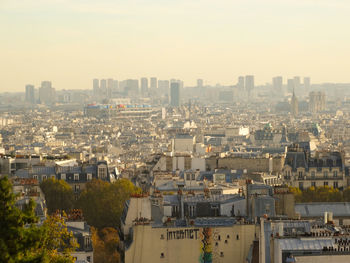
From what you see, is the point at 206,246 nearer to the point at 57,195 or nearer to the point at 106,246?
the point at 106,246

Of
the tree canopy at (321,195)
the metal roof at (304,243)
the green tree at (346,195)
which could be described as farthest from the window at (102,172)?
the metal roof at (304,243)

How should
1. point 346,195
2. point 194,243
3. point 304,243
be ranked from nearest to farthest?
1. point 304,243
2. point 194,243
3. point 346,195

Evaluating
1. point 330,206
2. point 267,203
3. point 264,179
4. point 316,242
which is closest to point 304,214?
point 330,206

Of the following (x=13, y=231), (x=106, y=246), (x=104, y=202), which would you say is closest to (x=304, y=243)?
(x=13, y=231)

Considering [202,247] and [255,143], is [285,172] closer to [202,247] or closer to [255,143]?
[202,247]

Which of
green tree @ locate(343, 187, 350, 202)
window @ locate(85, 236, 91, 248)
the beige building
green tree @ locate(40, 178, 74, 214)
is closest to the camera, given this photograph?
the beige building

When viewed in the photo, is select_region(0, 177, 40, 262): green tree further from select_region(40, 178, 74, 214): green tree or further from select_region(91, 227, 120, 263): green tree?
select_region(40, 178, 74, 214): green tree

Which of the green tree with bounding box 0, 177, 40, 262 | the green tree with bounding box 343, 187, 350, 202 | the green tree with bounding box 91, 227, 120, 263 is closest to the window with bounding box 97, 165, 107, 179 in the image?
the green tree with bounding box 343, 187, 350, 202
